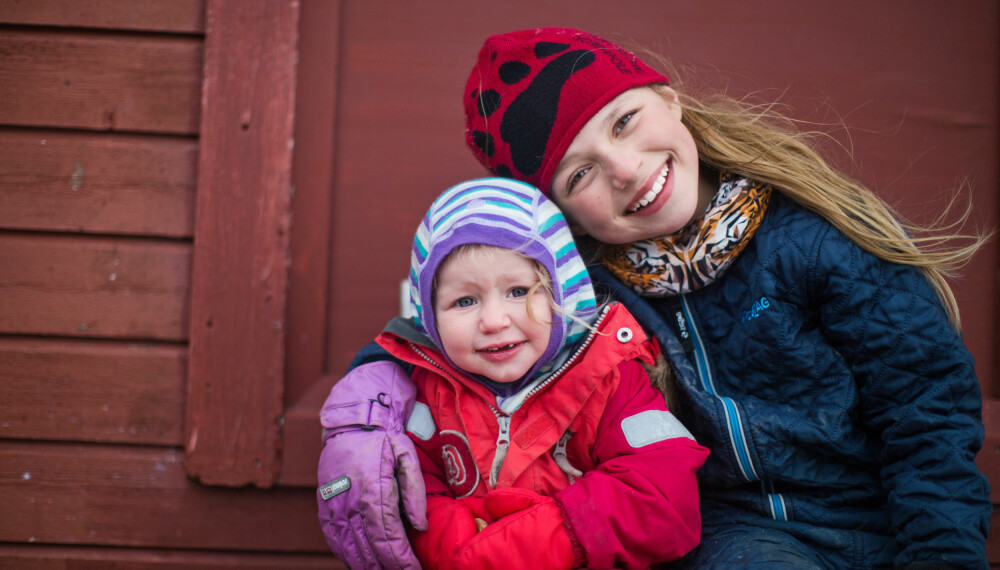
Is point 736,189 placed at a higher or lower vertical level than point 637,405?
higher

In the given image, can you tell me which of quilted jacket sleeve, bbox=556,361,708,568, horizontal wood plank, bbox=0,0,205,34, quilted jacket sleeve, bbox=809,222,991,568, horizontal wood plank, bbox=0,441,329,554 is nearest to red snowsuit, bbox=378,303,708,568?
quilted jacket sleeve, bbox=556,361,708,568

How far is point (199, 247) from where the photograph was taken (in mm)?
1686

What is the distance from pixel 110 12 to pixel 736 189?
1.81 m

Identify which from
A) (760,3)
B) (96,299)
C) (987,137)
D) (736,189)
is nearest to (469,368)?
(736,189)

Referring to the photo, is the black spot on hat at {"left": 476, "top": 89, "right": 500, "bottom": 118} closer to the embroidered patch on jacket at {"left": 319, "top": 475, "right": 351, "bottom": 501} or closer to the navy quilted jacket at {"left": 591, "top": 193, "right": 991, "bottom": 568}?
the navy quilted jacket at {"left": 591, "top": 193, "right": 991, "bottom": 568}

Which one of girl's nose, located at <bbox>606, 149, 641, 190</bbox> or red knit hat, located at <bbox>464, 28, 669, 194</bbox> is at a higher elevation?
red knit hat, located at <bbox>464, 28, 669, 194</bbox>

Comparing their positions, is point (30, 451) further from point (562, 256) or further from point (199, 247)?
point (562, 256)

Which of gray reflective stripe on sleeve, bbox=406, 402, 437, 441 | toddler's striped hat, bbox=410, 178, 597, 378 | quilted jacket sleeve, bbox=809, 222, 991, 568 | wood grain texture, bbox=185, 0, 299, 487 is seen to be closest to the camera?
quilted jacket sleeve, bbox=809, 222, 991, 568

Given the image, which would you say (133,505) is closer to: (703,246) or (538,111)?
(538,111)

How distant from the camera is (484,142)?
1.39m

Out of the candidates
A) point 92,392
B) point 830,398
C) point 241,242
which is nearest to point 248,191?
point 241,242

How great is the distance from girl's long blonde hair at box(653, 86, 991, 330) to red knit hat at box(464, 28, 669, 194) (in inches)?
7.6

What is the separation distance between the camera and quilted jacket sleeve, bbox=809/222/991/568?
109 cm

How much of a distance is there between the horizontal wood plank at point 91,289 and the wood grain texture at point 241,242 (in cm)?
11
